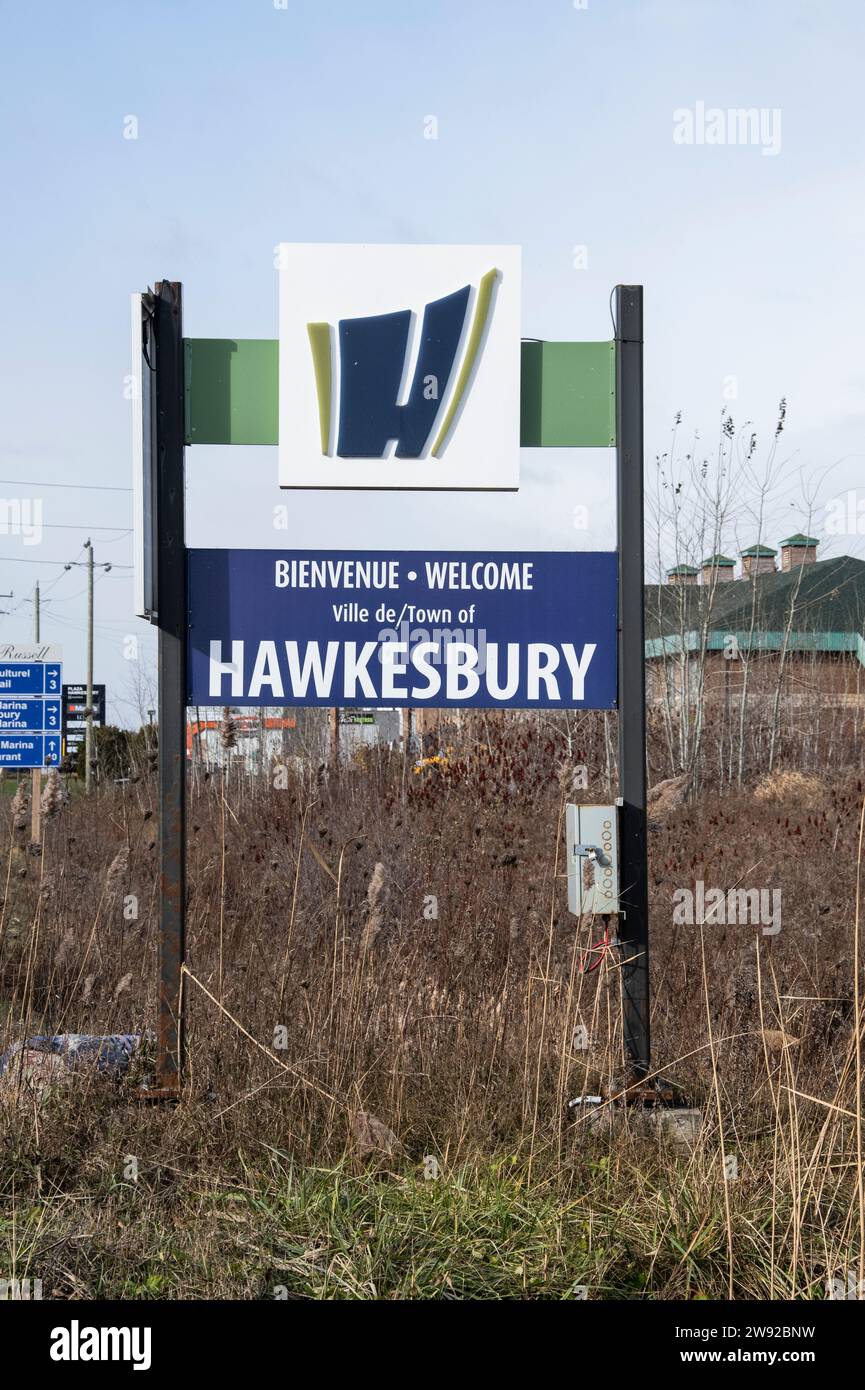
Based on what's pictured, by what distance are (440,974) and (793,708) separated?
11.9 metres

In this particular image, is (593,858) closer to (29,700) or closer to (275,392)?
(275,392)

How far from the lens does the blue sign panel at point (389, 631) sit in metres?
5.28

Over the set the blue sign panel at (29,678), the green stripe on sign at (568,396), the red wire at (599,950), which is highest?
the green stripe on sign at (568,396)

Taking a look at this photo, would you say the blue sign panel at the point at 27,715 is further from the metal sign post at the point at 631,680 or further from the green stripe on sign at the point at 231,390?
the metal sign post at the point at 631,680

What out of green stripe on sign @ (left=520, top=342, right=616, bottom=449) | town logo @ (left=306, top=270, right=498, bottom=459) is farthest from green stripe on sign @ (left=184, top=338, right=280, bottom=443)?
green stripe on sign @ (left=520, top=342, right=616, bottom=449)

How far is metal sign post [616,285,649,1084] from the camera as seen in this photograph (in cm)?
512

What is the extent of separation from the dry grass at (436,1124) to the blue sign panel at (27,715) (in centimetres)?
1529

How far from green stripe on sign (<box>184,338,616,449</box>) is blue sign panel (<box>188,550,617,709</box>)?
1.86ft

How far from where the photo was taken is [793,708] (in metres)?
17.2

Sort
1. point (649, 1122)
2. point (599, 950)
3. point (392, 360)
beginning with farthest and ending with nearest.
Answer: point (392, 360), point (599, 950), point (649, 1122)

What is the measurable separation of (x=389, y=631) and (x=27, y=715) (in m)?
18.4

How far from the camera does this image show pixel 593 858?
201 inches

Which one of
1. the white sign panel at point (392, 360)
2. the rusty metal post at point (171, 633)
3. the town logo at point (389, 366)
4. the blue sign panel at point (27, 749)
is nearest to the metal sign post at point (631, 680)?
the white sign panel at point (392, 360)

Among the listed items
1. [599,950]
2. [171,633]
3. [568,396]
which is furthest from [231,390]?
[599,950]
